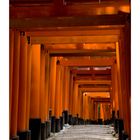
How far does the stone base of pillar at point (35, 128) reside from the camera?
29.0 feet

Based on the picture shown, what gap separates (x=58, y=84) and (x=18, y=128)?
560cm

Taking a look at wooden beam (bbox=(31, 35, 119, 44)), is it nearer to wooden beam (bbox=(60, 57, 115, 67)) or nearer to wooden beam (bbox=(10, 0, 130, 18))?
wooden beam (bbox=(10, 0, 130, 18))

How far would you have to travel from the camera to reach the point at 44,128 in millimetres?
9664

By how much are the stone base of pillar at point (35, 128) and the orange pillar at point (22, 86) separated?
1397mm

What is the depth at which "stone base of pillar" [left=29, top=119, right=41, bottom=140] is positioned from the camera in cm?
884

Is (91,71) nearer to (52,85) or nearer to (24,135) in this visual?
(52,85)

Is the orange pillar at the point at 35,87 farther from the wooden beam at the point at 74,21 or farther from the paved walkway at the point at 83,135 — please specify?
the wooden beam at the point at 74,21

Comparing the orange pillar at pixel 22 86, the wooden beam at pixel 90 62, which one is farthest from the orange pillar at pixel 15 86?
the wooden beam at pixel 90 62

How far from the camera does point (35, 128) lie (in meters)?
9.02

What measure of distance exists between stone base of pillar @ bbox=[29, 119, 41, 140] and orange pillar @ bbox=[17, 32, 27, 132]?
140cm

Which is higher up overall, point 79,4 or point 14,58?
point 79,4

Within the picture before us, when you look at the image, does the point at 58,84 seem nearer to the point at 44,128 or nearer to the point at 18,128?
the point at 44,128
